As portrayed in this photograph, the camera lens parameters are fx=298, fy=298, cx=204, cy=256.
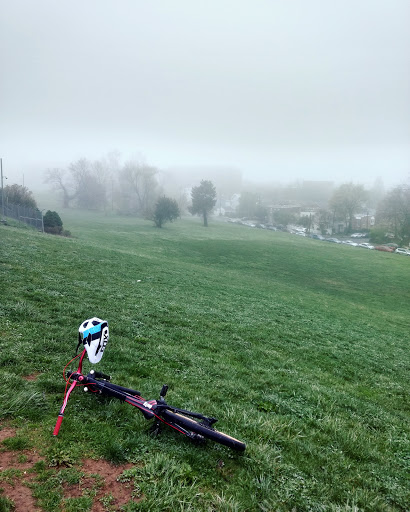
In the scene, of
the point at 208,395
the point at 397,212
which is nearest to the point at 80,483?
the point at 208,395

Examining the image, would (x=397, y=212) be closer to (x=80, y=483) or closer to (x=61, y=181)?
(x=80, y=483)

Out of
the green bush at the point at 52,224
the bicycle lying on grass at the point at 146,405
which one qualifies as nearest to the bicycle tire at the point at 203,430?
the bicycle lying on grass at the point at 146,405

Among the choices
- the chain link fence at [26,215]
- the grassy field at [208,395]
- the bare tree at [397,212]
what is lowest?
the grassy field at [208,395]

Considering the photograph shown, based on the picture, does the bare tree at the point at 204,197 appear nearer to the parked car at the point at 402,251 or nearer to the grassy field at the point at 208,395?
the parked car at the point at 402,251

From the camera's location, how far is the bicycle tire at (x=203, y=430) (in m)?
4.25

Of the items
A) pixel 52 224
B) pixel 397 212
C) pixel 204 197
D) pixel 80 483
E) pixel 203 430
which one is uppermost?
pixel 204 197

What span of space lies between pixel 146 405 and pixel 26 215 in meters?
44.2

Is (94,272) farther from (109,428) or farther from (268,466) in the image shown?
(268,466)

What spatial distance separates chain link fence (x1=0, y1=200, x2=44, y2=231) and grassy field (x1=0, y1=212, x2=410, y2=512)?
24703 mm

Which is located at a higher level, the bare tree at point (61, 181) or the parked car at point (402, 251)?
the bare tree at point (61, 181)

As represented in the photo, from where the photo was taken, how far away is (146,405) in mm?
4699

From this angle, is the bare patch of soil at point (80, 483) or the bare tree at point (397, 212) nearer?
the bare patch of soil at point (80, 483)

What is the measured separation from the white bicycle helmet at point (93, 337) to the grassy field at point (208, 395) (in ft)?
2.72

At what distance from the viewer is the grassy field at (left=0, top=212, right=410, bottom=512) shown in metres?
3.81
